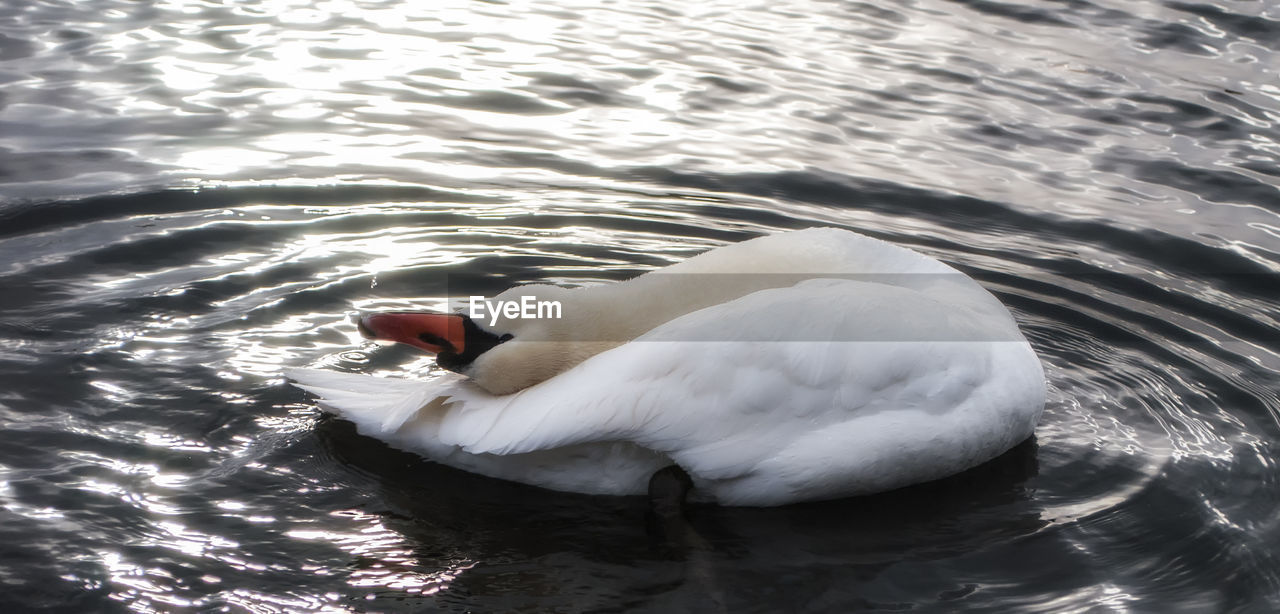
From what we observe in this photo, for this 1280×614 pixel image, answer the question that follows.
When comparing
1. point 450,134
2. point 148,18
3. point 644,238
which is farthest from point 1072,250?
point 148,18

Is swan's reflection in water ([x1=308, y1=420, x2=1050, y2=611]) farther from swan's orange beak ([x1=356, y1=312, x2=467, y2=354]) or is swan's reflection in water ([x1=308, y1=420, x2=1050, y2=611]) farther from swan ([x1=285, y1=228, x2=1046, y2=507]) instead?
swan's orange beak ([x1=356, y1=312, x2=467, y2=354])

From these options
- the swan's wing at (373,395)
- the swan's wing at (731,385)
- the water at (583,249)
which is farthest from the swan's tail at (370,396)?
the water at (583,249)

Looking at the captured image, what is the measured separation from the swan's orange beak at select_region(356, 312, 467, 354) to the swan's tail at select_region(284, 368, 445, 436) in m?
0.16

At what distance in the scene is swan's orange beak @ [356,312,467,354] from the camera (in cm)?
404

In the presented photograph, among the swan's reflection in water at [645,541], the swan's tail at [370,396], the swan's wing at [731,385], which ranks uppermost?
the swan's wing at [731,385]

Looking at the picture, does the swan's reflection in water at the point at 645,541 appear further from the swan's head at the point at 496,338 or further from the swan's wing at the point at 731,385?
the swan's head at the point at 496,338

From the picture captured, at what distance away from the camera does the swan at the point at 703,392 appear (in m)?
3.97

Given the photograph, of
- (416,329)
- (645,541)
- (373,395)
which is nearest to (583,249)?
(373,395)

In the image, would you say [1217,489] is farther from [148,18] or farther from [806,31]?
[148,18]

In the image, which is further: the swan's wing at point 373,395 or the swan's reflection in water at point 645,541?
the swan's wing at point 373,395

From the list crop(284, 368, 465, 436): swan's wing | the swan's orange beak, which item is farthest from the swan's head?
crop(284, 368, 465, 436): swan's wing

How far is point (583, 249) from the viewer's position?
6355 millimetres

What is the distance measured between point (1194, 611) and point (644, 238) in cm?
336

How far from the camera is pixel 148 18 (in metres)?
9.88
